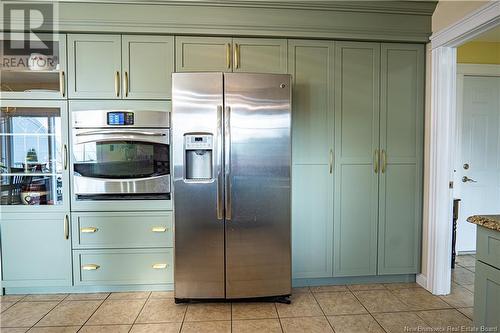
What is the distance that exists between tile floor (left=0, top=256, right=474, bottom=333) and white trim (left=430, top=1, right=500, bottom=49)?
2.10 m

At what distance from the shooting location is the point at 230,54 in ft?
7.79

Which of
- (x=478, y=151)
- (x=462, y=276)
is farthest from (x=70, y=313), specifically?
(x=478, y=151)

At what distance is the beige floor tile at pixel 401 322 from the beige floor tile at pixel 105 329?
5.97 ft

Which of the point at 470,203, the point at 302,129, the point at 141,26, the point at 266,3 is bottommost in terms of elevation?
the point at 470,203

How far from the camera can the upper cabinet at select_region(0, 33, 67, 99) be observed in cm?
231

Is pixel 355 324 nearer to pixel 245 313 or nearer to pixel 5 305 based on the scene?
pixel 245 313

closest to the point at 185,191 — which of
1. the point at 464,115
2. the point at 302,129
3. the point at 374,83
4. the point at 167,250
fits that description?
the point at 167,250

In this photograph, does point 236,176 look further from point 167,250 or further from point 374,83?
point 374,83

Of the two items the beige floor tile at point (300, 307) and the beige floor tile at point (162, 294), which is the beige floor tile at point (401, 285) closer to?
the beige floor tile at point (300, 307)

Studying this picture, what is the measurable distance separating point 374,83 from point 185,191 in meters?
1.87

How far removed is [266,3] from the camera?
7.57 feet

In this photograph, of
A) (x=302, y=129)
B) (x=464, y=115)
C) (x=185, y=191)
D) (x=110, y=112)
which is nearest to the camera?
(x=185, y=191)

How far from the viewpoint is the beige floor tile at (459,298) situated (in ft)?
7.43

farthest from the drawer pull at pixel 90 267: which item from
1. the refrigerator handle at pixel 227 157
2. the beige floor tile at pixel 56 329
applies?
the refrigerator handle at pixel 227 157
